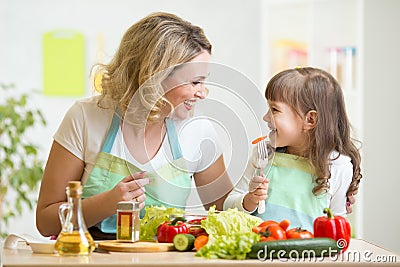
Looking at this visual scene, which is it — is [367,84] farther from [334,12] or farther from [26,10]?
[26,10]

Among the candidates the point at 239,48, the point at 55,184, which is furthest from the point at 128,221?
the point at 239,48

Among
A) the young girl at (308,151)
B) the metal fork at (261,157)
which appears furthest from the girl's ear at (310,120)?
the metal fork at (261,157)

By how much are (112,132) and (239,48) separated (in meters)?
2.63

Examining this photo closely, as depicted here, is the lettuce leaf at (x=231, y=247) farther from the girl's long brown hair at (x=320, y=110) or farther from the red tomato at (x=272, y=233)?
the girl's long brown hair at (x=320, y=110)

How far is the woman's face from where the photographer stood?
74.5 inches

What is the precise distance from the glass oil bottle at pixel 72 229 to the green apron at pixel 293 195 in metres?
0.76

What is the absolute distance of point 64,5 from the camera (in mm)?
4676

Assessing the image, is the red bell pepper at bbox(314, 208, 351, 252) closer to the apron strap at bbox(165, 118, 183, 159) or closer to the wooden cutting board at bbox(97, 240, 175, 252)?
the wooden cutting board at bbox(97, 240, 175, 252)

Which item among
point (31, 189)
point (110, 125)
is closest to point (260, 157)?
point (110, 125)

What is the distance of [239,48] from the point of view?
4.58 m

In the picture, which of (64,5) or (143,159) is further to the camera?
(64,5)

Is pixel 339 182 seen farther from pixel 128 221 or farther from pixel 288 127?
pixel 128 221

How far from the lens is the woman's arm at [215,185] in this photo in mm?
2031

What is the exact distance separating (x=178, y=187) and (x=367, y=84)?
256cm
